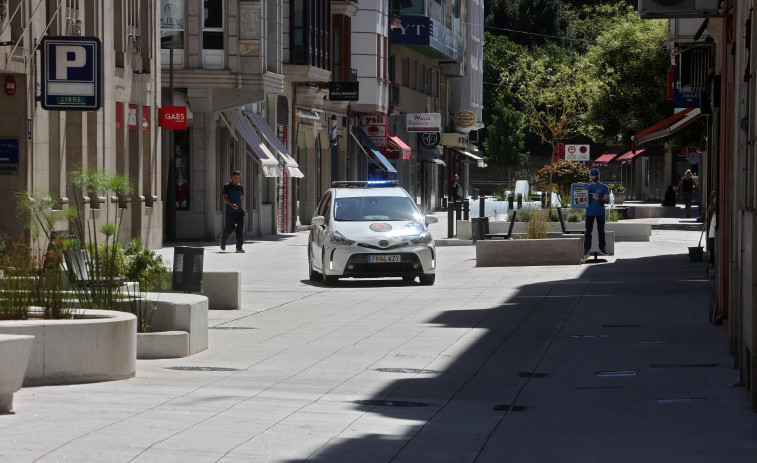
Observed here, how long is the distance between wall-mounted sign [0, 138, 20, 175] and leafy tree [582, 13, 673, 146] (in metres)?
33.8

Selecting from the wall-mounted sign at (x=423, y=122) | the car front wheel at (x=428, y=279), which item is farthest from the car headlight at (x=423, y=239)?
the wall-mounted sign at (x=423, y=122)

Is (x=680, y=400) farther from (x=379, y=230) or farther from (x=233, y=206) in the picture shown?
(x=233, y=206)

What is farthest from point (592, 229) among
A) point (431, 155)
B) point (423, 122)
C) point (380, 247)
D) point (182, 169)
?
point (431, 155)

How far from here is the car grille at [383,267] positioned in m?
22.8

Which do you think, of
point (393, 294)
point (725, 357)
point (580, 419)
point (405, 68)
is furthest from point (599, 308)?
point (405, 68)

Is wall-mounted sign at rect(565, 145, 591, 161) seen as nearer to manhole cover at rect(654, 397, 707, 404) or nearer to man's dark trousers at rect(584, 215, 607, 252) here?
man's dark trousers at rect(584, 215, 607, 252)

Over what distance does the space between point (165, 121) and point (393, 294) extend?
1563 cm

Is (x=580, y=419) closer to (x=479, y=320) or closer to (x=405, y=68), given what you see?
(x=479, y=320)

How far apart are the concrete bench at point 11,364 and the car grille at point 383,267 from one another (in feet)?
45.6

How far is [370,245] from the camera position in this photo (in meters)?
22.8

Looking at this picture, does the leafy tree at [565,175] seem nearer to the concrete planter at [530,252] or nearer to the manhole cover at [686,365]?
the concrete planter at [530,252]

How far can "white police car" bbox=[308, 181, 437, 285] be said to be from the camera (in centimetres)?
2275

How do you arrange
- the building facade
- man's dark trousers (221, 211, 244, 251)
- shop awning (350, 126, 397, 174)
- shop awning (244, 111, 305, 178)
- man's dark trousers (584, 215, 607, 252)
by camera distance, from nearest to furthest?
the building facade → man's dark trousers (584, 215, 607, 252) → man's dark trousers (221, 211, 244, 251) → shop awning (244, 111, 305, 178) → shop awning (350, 126, 397, 174)

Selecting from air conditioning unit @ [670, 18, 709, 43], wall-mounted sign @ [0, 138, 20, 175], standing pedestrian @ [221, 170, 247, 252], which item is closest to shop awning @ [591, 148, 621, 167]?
standing pedestrian @ [221, 170, 247, 252]
